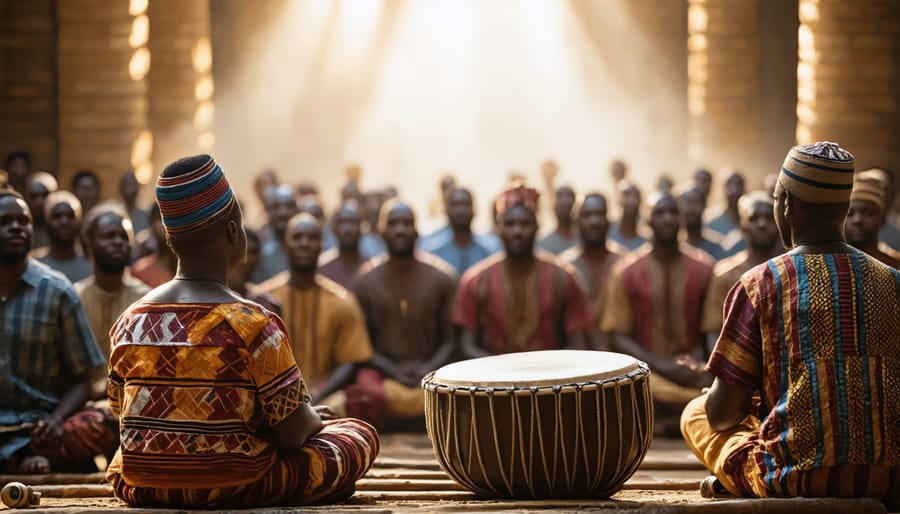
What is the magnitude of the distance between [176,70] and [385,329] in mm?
9348

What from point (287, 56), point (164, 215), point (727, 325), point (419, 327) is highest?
point (287, 56)

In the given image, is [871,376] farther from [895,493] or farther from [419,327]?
[419,327]

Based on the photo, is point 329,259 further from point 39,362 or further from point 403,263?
point 39,362

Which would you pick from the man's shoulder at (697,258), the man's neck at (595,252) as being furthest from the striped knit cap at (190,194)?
the man's neck at (595,252)

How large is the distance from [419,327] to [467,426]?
168 inches

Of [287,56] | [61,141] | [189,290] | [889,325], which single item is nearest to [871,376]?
[889,325]

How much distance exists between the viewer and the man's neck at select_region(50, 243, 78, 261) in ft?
27.6

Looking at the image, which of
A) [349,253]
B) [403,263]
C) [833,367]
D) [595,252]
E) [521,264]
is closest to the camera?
[833,367]

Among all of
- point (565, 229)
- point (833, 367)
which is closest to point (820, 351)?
point (833, 367)

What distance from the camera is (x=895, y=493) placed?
4.10 m

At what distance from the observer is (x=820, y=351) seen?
4031 mm

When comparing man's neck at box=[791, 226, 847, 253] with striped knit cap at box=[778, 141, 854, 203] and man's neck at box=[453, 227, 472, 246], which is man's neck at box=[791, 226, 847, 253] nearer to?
striped knit cap at box=[778, 141, 854, 203]

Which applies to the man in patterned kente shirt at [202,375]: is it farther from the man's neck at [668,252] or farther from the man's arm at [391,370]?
the man's neck at [668,252]

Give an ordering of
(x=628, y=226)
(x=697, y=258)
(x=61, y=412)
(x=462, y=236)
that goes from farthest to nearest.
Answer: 1. (x=628, y=226)
2. (x=462, y=236)
3. (x=697, y=258)
4. (x=61, y=412)
